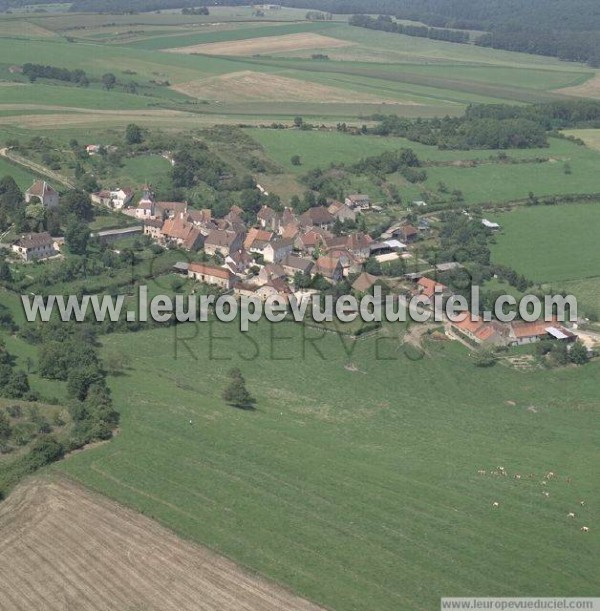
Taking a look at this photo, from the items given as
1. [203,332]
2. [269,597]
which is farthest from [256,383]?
[269,597]

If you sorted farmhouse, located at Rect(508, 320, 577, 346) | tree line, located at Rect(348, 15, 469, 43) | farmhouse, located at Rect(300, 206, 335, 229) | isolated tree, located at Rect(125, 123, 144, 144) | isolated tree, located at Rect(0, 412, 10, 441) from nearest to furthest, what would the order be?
isolated tree, located at Rect(0, 412, 10, 441) → farmhouse, located at Rect(508, 320, 577, 346) → farmhouse, located at Rect(300, 206, 335, 229) → isolated tree, located at Rect(125, 123, 144, 144) → tree line, located at Rect(348, 15, 469, 43)

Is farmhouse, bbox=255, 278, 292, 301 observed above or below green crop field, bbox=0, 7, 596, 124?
below

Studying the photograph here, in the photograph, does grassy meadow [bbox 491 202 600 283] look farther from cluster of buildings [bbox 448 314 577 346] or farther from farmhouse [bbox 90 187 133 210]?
farmhouse [bbox 90 187 133 210]

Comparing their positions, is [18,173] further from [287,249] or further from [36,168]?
[287,249]

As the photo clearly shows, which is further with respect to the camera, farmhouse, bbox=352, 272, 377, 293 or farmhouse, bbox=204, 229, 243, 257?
farmhouse, bbox=204, 229, 243, 257

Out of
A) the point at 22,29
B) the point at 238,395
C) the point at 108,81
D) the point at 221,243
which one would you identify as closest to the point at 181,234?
the point at 221,243

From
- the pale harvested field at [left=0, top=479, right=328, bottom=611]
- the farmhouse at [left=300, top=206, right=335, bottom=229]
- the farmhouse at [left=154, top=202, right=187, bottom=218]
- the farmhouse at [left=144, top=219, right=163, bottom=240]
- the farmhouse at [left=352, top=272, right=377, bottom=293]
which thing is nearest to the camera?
the pale harvested field at [left=0, top=479, right=328, bottom=611]

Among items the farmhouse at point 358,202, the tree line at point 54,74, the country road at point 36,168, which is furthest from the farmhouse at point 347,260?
the tree line at point 54,74

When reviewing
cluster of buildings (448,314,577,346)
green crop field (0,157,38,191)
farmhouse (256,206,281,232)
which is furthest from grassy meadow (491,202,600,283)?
green crop field (0,157,38,191)
